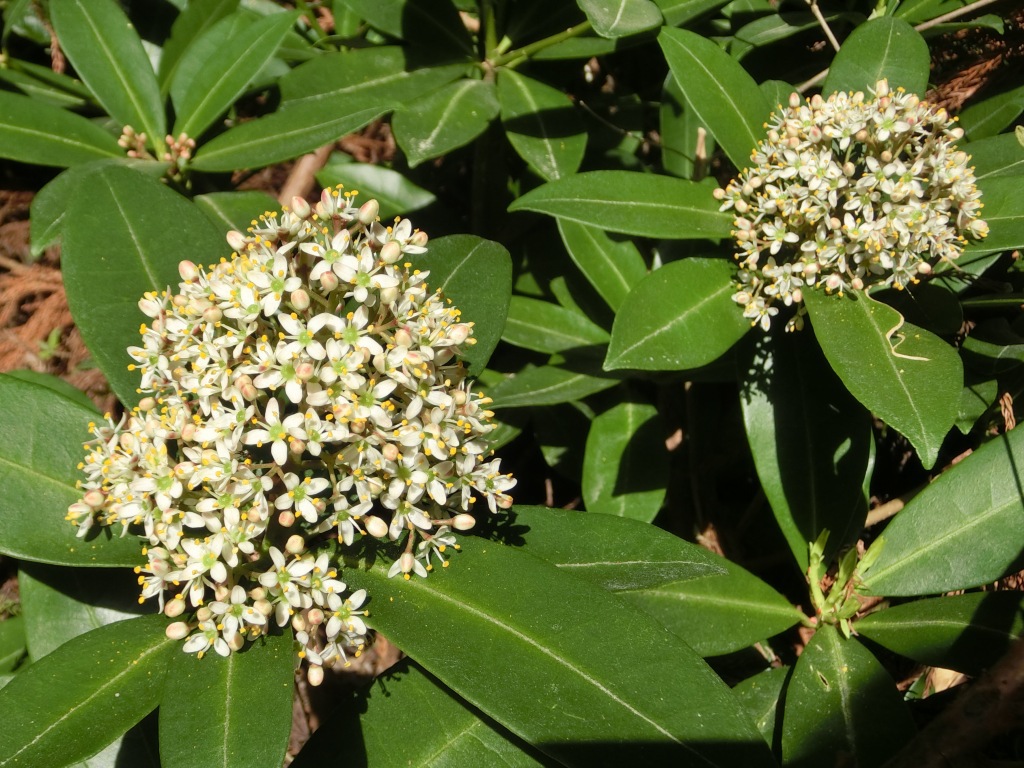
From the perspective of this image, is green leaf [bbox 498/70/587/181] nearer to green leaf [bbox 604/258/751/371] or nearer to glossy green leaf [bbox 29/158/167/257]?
green leaf [bbox 604/258/751/371]

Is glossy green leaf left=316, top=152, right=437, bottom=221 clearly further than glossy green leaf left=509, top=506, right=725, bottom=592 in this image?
Yes

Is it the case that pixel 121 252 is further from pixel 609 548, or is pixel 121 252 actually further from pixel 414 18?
pixel 609 548

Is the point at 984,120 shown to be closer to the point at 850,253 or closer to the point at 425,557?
the point at 850,253

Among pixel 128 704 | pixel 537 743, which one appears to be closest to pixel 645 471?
pixel 537 743

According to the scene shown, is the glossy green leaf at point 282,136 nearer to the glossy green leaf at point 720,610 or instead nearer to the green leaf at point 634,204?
the green leaf at point 634,204

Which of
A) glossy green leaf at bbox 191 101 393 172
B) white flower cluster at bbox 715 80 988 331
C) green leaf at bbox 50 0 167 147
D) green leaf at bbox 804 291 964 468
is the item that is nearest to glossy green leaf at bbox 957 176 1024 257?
white flower cluster at bbox 715 80 988 331

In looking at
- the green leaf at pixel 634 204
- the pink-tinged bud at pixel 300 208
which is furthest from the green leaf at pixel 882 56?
the pink-tinged bud at pixel 300 208
